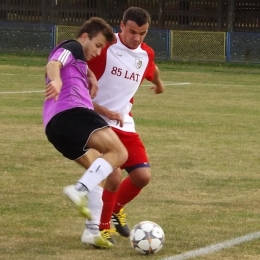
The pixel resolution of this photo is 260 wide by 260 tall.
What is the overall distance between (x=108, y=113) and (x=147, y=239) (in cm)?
108

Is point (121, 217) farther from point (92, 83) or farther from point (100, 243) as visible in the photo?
point (92, 83)

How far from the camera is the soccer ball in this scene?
6719mm

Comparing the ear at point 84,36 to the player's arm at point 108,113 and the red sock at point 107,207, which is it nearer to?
the player's arm at point 108,113

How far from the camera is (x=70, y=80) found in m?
6.74

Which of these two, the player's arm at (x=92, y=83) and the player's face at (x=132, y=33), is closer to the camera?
the player's arm at (x=92, y=83)

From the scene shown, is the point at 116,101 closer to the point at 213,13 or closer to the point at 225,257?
the point at 225,257

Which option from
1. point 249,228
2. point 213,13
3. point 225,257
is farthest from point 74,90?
point 213,13

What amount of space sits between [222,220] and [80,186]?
2158 millimetres

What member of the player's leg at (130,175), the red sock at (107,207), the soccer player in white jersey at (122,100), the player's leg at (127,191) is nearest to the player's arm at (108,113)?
the soccer player in white jersey at (122,100)

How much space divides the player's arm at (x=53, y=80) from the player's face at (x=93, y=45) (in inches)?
17.4

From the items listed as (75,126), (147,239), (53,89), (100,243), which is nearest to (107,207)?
(100,243)

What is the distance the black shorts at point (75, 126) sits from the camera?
655 cm

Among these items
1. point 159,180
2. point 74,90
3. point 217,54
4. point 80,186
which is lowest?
point 217,54

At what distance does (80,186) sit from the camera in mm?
6316
